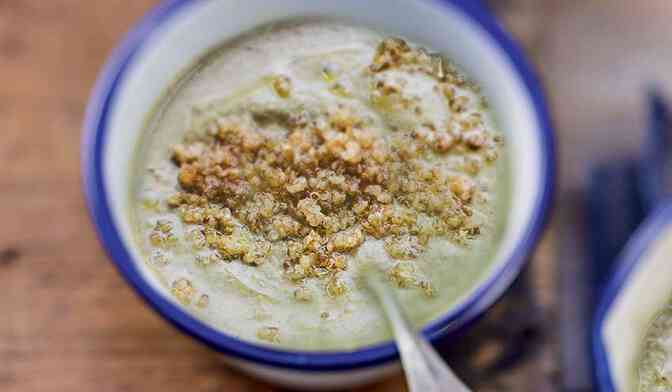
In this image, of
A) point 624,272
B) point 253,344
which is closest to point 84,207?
point 253,344

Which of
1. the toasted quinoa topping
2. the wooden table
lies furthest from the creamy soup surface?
the wooden table

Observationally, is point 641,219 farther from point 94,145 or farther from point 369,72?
point 94,145

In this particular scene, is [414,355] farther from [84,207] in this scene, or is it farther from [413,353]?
[84,207]

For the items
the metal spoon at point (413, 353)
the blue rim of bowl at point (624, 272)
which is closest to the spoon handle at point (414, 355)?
the metal spoon at point (413, 353)

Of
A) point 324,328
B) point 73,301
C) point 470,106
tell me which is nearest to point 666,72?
point 470,106

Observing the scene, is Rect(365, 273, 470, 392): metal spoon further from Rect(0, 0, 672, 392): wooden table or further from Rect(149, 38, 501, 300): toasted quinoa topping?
Rect(0, 0, 672, 392): wooden table

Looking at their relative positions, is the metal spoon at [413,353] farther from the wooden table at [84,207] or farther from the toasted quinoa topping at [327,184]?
the wooden table at [84,207]

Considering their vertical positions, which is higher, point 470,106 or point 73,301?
point 470,106
